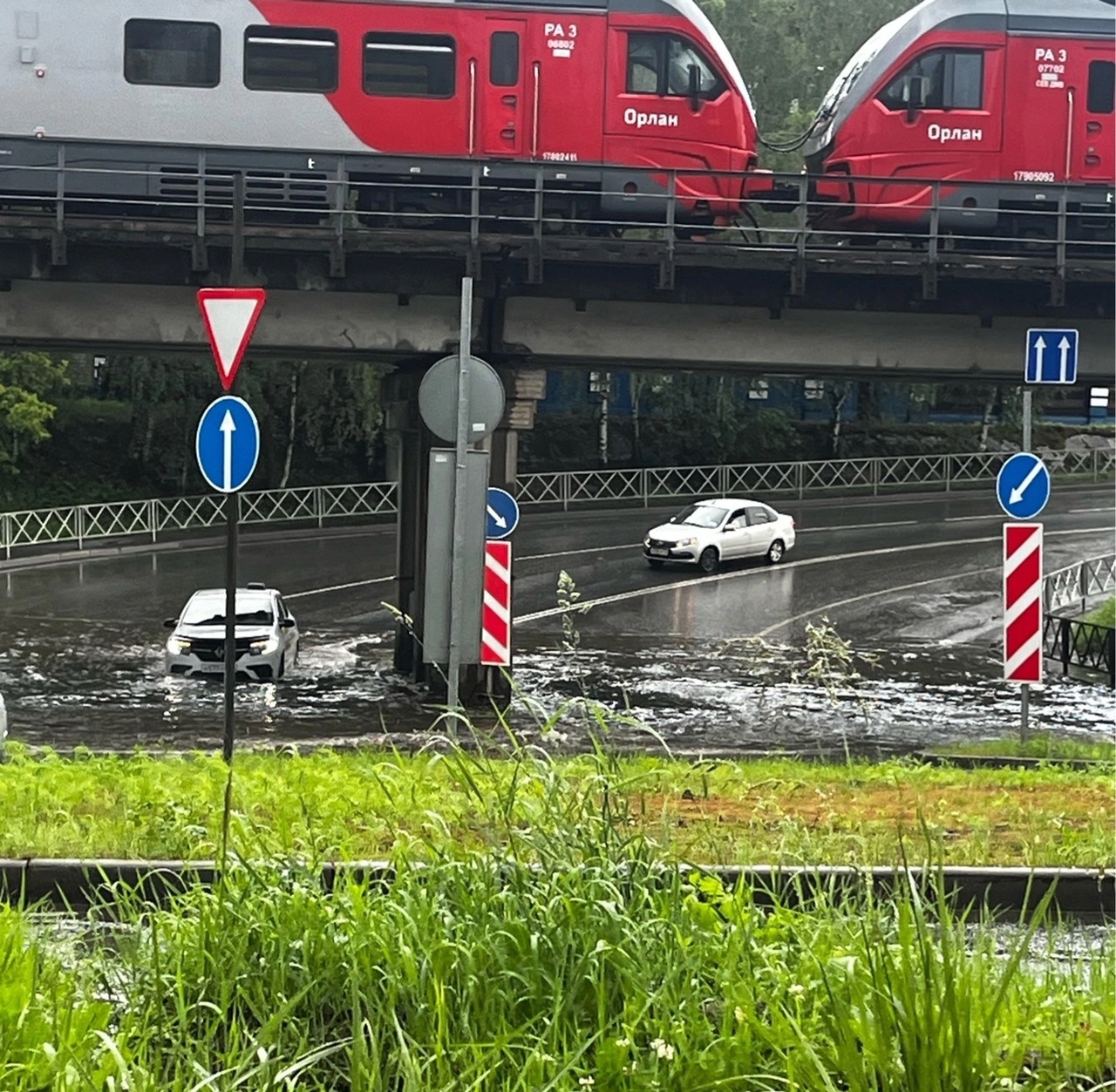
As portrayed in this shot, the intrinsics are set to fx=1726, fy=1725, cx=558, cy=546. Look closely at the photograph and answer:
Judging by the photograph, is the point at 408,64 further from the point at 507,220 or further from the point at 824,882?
the point at 824,882

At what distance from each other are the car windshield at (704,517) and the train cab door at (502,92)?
1351cm

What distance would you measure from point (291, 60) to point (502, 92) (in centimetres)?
295

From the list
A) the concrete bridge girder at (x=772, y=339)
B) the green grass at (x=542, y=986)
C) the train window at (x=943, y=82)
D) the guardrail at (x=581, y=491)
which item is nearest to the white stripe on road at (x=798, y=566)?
the concrete bridge girder at (x=772, y=339)

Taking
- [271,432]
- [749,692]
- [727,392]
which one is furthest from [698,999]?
[727,392]

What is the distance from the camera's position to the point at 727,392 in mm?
52812

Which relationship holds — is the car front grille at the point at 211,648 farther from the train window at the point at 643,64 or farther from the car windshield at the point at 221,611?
the train window at the point at 643,64

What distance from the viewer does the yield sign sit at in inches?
400

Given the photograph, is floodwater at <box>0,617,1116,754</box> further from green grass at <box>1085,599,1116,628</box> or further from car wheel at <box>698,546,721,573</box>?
car wheel at <box>698,546,721,573</box>

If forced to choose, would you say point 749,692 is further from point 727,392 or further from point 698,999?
point 727,392

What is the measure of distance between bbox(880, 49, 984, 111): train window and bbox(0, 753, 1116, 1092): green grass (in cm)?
2261

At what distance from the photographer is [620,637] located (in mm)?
27891

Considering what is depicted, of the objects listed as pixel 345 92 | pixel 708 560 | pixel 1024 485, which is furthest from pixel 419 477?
pixel 708 560

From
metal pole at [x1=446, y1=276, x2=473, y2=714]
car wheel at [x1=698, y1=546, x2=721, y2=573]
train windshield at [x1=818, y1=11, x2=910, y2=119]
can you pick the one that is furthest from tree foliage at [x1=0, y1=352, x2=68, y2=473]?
metal pole at [x1=446, y1=276, x2=473, y2=714]

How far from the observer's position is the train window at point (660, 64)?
963 inches
